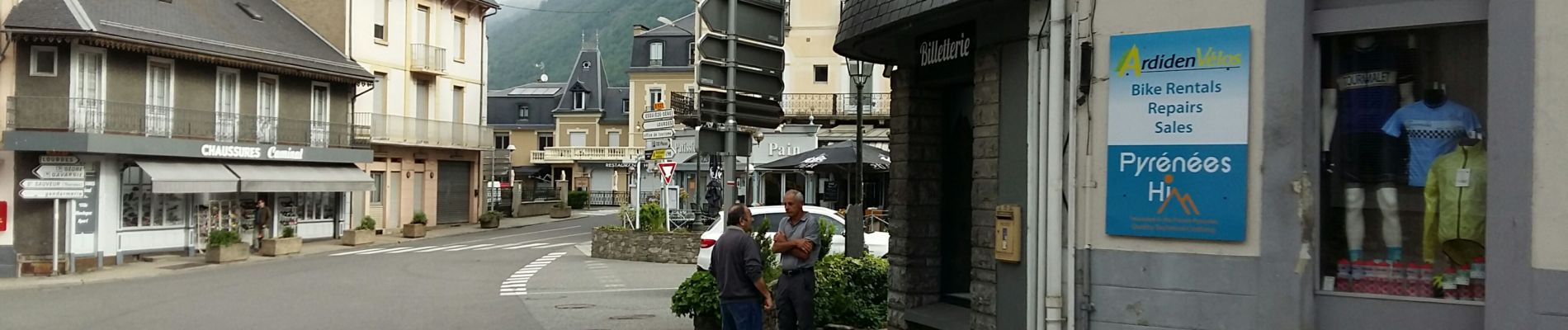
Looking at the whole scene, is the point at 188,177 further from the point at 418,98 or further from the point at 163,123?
the point at 418,98

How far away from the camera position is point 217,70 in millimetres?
26375

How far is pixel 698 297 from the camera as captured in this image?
1020 centimetres

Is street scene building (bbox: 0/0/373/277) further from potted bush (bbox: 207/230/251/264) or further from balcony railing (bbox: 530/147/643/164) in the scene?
balcony railing (bbox: 530/147/643/164)

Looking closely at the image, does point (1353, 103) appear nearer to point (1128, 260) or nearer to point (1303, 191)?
point (1303, 191)

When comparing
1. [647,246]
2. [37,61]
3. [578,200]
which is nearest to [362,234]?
[37,61]

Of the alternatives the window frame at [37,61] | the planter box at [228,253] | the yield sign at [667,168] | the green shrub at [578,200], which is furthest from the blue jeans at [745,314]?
the green shrub at [578,200]

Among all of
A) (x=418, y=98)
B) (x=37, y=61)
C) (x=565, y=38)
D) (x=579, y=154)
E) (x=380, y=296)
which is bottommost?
(x=380, y=296)

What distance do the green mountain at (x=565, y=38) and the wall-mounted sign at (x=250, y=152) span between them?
9477 cm

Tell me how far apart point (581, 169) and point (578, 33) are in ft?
304

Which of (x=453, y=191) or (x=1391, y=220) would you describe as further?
(x=453, y=191)

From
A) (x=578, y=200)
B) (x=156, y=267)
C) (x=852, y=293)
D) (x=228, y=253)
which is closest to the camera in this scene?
(x=852, y=293)

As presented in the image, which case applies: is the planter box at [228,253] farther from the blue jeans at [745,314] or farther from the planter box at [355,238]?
the blue jeans at [745,314]

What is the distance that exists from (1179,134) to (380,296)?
508 inches

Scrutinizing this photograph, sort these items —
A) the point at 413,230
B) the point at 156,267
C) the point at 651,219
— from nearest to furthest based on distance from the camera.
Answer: the point at 156,267
the point at 651,219
the point at 413,230
